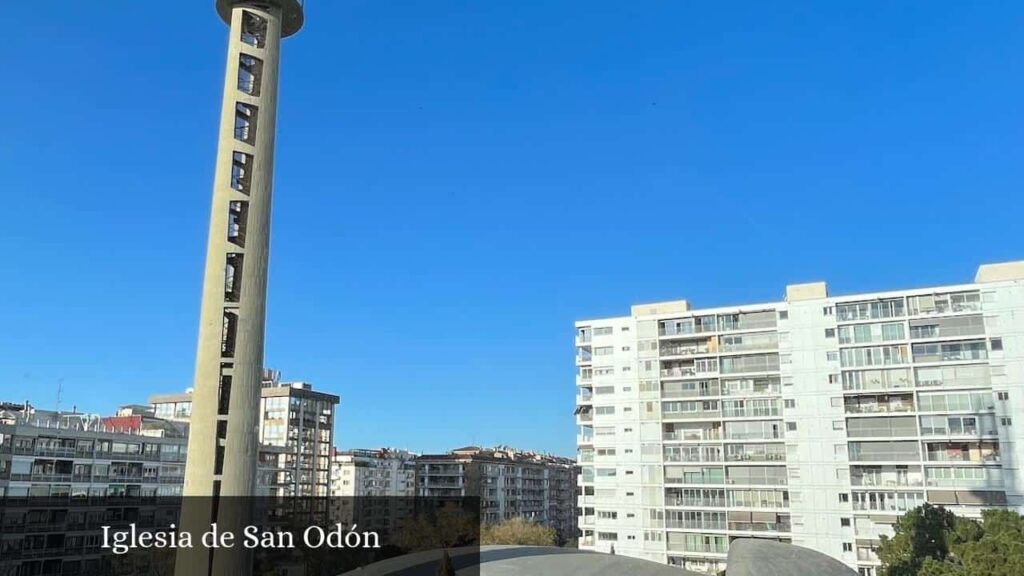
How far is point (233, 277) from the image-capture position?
69.6 ft

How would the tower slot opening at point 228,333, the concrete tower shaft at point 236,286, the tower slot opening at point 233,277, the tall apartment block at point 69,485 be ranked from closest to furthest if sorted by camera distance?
1. the concrete tower shaft at point 236,286
2. the tower slot opening at point 228,333
3. the tower slot opening at point 233,277
4. the tall apartment block at point 69,485

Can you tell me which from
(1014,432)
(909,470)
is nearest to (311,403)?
(909,470)

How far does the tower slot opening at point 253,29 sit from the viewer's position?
23234mm

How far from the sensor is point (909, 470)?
187 feet

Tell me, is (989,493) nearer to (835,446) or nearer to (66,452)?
(835,446)

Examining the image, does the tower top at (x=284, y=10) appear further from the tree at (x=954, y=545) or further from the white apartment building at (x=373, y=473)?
the white apartment building at (x=373, y=473)

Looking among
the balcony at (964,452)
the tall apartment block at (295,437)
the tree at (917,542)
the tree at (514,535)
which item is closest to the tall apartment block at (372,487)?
the tall apartment block at (295,437)

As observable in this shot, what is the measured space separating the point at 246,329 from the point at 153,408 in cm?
8730

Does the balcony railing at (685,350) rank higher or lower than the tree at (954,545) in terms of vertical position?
higher

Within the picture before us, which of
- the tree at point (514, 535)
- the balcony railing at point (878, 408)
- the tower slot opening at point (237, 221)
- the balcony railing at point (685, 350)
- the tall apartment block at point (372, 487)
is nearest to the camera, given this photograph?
the tower slot opening at point (237, 221)

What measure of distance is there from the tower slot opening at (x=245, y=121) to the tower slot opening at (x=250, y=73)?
495mm

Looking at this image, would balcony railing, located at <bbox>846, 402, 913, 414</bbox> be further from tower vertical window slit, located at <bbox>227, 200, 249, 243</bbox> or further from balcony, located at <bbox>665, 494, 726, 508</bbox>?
tower vertical window slit, located at <bbox>227, 200, 249, 243</bbox>

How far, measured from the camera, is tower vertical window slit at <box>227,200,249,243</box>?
21.4m

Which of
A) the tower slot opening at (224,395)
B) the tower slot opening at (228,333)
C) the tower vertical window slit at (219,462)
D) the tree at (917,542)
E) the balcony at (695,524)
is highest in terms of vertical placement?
the tower slot opening at (228,333)
